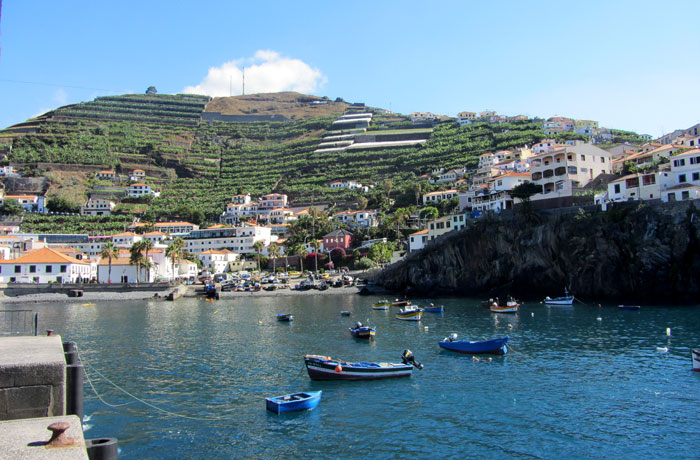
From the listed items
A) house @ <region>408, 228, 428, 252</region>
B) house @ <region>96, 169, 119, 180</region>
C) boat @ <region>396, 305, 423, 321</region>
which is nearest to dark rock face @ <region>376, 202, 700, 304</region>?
house @ <region>408, 228, 428, 252</region>

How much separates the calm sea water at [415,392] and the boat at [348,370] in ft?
2.32

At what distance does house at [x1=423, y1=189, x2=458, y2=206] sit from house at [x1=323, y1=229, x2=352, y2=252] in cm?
2333

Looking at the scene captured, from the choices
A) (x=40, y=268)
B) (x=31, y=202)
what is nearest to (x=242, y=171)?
(x=31, y=202)

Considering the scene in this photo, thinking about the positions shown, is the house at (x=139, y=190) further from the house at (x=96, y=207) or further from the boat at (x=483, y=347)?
the boat at (x=483, y=347)

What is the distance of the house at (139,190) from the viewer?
536 feet

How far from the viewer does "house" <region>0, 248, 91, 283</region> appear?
91.1 metres

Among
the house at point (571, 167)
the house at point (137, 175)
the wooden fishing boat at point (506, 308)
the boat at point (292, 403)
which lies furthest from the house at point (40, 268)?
the house at point (571, 167)

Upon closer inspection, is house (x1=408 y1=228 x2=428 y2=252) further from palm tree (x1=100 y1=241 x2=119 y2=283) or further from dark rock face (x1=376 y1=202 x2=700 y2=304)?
palm tree (x1=100 y1=241 x2=119 y2=283)

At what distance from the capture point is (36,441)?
24.9ft

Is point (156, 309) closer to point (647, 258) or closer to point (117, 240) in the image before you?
point (117, 240)

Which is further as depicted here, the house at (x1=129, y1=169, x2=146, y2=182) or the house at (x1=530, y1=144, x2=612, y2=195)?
the house at (x1=129, y1=169, x2=146, y2=182)

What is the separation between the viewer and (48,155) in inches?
6777

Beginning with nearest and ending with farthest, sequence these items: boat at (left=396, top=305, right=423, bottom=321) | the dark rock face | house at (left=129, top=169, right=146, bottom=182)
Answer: boat at (left=396, top=305, right=423, bottom=321) < the dark rock face < house at (left=129, top=169, right=146, bottom=182)

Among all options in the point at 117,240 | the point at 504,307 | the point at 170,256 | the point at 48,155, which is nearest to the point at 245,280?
the point at 170,256
